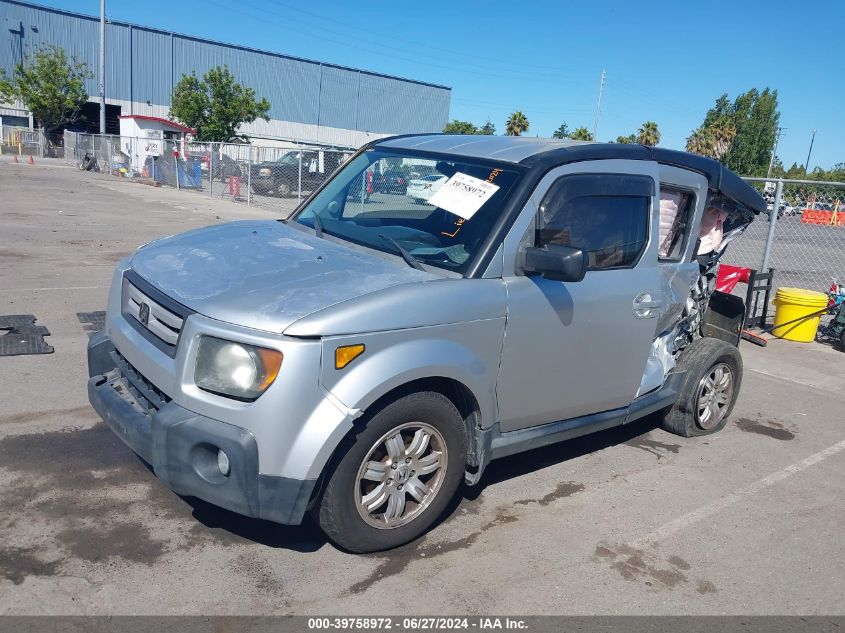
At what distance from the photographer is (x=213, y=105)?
4200 cm

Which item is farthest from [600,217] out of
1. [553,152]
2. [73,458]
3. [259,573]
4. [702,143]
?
[702,143]

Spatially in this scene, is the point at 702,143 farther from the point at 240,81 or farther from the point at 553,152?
the point at 553,152

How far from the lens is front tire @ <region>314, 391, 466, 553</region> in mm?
3125

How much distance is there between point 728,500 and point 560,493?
43.2 inches

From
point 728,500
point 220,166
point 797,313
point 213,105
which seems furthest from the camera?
point 213,105

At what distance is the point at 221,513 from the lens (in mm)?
3662

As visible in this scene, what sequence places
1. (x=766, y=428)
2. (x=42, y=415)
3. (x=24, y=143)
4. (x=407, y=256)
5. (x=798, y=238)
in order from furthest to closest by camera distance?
(x=24, y=143) < (x=798, y=238) < (x=766, y=428) < (x=42, y=415) < (x=407, y=256)

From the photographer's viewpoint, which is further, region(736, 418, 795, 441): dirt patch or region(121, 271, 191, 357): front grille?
region(736, 418, 795, 441): dirt patch

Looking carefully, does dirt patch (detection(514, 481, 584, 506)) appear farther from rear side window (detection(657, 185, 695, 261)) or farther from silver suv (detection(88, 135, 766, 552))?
rear side window (detection(657, 185, 695, 261))

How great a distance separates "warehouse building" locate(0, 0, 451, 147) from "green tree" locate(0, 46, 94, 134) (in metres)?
3.33

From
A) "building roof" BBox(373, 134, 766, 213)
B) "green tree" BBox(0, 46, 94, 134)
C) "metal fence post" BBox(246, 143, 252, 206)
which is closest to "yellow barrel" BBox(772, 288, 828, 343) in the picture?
"building roof" BBox(373, 134, 766, 213)

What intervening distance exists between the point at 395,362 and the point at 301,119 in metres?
63.9

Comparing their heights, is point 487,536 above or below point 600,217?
below

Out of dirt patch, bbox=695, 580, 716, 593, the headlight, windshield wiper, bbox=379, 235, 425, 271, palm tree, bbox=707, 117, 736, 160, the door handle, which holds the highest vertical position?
palm tree, bbox=707, 117, 736, 160
